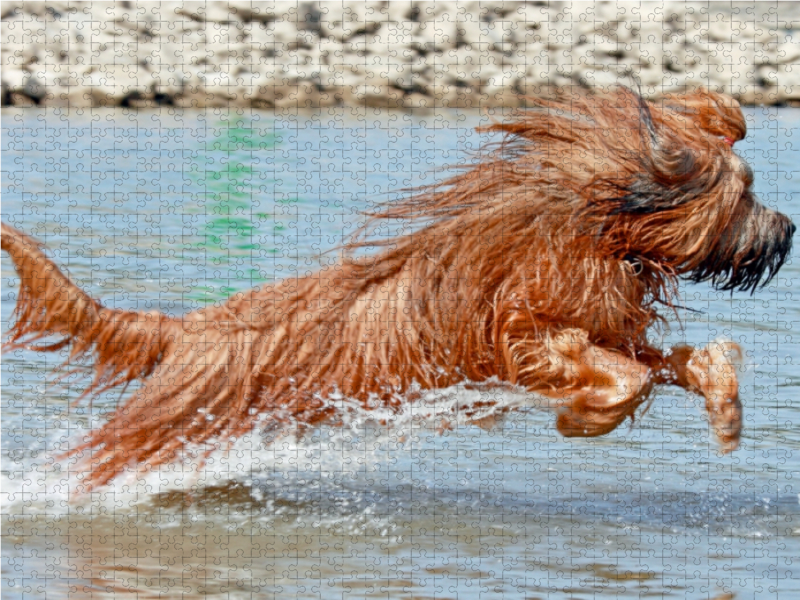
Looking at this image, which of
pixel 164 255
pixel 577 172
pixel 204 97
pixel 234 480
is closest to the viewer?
pixel 577 172

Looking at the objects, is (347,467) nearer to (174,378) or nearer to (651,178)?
(174,378)

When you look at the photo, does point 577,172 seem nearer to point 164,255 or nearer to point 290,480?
point 290,480

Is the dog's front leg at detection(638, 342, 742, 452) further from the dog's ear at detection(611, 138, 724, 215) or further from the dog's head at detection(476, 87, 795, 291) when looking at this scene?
the dog's ear at detection(611, 138, 724, 215)

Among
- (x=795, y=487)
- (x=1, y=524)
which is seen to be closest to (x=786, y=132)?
(x=795, y=487)

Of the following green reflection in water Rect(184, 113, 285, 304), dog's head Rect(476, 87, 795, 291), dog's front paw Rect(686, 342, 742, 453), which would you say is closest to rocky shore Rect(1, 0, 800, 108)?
green reflection in water Rect(184, 113, 285, 304)

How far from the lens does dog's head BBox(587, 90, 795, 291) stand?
5082 mm

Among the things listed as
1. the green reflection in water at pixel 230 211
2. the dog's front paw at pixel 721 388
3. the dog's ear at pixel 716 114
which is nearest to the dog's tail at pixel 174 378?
the dog's front paw at pixel 721 388

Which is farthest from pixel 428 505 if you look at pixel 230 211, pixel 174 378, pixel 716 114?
pixel 230 211

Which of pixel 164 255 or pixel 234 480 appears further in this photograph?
pixel 164 255

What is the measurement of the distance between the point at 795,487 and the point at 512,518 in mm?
1342

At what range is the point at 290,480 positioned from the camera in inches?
231

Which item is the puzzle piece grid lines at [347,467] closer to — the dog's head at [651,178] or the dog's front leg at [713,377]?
the dog's front leg at [713,377]

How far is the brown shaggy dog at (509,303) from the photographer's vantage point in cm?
510

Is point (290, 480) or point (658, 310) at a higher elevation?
point (658, 310)
